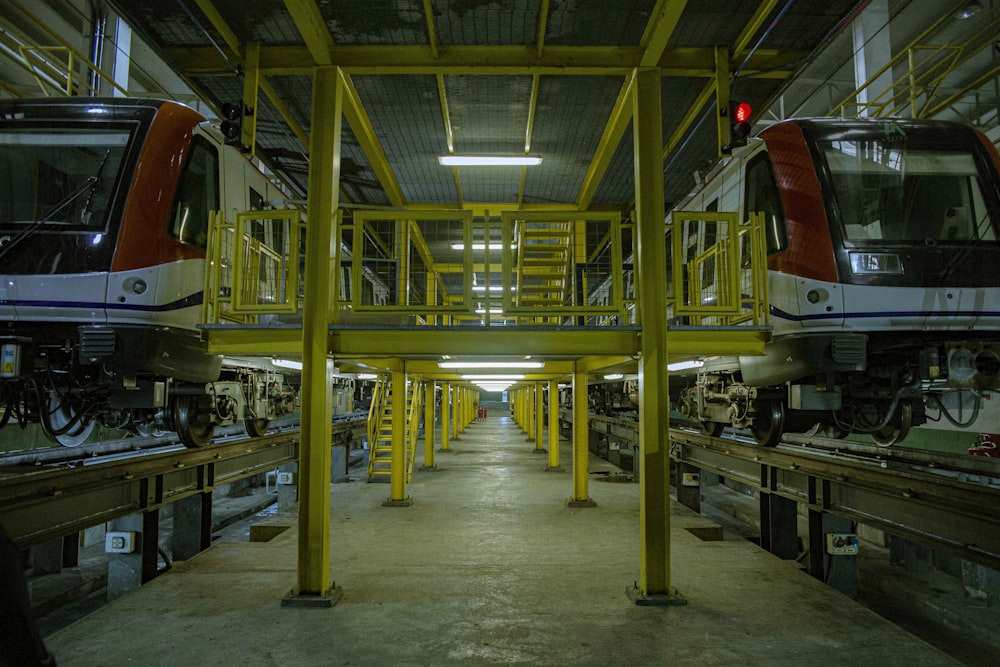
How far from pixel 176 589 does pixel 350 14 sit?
4.85 m

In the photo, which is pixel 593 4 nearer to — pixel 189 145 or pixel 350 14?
pixel 350 14

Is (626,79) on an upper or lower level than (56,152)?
upper

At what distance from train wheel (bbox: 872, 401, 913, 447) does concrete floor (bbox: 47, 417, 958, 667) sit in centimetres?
152

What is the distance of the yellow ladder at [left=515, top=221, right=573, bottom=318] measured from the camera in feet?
26.4

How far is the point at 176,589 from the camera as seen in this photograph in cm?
464

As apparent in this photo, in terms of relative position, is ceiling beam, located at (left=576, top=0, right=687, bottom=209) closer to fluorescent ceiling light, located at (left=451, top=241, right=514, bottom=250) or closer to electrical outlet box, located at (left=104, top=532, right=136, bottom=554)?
fluorescent ceiling light, located at (left=451, top=241, right=514, bottom=250)

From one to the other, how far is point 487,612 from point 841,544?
351 centimetres

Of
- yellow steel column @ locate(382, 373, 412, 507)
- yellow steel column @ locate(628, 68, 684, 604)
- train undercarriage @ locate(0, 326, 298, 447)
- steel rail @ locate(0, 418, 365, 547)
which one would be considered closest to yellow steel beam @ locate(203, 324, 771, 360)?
yellow steel column @ locate(628, 68, 684, 604)

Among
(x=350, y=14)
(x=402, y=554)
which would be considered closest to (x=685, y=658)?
(x=402, y=554)

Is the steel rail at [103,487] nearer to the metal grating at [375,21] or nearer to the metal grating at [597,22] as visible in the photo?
the metal grating at [375,21]

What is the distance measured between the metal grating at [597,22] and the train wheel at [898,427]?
3.95 metres

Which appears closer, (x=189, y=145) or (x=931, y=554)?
(x=189, y=145)

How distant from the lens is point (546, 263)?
9039 millimetres

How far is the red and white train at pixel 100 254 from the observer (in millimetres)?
4262
